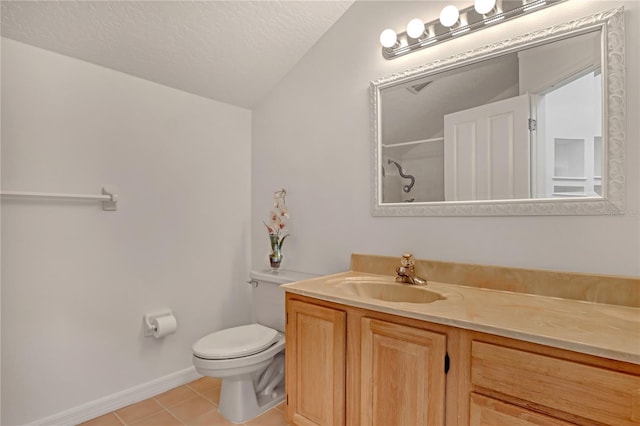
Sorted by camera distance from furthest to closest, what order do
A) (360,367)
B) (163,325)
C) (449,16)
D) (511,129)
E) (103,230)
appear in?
(163,325)
(103,230)
(449,16)
(511,129)
(360,367)

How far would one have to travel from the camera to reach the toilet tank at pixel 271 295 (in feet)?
6.67

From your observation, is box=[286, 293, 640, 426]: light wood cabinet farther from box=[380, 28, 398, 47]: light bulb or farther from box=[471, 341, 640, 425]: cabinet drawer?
box=[380, 28, 398, 47]: light bulb

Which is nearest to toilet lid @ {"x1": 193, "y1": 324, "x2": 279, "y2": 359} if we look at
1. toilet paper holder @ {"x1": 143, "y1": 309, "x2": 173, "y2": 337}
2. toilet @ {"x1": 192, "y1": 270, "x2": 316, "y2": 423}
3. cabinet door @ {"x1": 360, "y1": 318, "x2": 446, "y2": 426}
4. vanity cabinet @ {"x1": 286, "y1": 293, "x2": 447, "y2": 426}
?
toilet @ {"x1": 192, "y1": 270, "x2": 316, "y2": 423}

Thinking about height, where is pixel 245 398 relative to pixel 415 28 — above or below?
below

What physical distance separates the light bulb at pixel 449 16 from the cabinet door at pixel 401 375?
1.35 m

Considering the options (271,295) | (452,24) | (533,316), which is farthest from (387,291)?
(452,24)

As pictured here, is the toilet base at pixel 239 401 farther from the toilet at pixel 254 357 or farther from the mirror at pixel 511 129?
the mirror at pixel 511 129

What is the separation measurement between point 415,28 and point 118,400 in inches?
99.1

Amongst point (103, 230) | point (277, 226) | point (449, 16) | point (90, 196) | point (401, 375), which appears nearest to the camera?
point (401, 375)

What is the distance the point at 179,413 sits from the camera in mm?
1843

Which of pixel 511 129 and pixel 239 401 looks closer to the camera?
pixel 511 129

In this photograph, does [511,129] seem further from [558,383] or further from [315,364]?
[315,364]

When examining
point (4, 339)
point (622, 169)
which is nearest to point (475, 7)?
point (622, 169)

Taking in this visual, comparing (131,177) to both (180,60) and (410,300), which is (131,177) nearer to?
(180,60)
